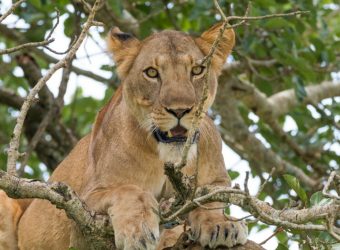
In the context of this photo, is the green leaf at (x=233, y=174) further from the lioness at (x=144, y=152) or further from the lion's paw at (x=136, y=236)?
the lion's paw at (x=136, y=236)

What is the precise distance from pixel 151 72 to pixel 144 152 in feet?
1.68

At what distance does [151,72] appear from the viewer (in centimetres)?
550

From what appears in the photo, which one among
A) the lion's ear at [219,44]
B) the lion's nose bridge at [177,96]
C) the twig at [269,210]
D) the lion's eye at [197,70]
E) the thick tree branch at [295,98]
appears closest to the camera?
the twig at [269,210]

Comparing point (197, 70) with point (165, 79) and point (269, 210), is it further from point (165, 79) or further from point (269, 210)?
point (269, 210)

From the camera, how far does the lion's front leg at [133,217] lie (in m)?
4.70

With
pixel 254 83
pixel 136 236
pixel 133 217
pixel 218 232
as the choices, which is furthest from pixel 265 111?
pixel 136 236

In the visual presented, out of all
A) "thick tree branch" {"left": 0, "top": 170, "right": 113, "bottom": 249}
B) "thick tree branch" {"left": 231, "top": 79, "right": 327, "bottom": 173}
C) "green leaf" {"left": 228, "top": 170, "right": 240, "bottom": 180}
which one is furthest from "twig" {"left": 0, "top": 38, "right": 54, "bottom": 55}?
"thick tree branch" {"left": 231, "top": 79, "right": 327, "bottom": 173}

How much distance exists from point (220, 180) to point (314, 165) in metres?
2.98

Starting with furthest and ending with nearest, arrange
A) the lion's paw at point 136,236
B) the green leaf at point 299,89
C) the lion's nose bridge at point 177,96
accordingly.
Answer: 1. the green leaf at point 299,89
2. the lion's nose bridge at point 177,96
3. the lion's paw at point 136,236

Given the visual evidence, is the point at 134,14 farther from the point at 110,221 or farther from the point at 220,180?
the point at 110,221

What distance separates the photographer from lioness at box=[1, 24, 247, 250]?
4934 mm

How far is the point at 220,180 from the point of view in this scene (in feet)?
18.3

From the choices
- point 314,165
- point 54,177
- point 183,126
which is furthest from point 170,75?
point 314,165

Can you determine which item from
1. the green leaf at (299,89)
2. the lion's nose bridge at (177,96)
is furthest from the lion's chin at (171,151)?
the green leaf at (299,89)
